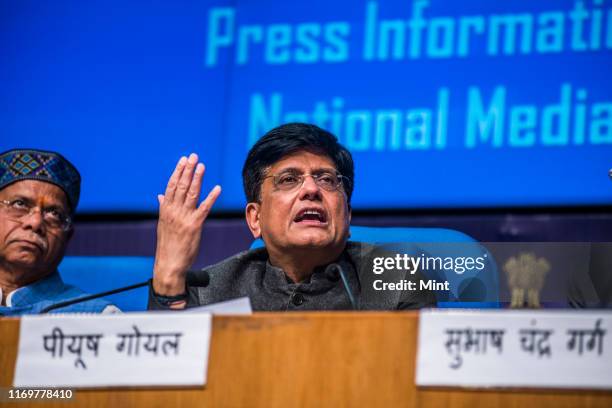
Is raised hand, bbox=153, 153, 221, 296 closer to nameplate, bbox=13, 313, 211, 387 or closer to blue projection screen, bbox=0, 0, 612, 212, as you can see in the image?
nameplate, bbox=13, 313, 211, 387

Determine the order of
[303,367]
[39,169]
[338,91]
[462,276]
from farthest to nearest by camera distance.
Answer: [338,91], [39,169], [462,276], [303,367]

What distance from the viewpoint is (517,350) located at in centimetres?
168

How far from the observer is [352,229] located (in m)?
2.93

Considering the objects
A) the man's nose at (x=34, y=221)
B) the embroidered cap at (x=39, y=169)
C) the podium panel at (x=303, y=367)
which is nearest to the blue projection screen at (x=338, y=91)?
the embroidered cap at (x=39, y=169)

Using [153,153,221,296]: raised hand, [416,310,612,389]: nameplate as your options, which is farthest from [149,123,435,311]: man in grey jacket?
[416,310,612,389]: nameplate

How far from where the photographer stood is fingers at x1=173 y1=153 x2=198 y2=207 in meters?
2.57

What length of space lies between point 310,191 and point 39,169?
0.94 m

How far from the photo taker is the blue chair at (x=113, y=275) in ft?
9.99

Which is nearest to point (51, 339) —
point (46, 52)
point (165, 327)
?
point (165, 327)

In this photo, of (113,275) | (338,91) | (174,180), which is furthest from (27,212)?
(338,91)

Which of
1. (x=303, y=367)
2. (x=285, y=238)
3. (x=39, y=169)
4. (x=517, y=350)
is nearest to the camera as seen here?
(x=517, y=350)

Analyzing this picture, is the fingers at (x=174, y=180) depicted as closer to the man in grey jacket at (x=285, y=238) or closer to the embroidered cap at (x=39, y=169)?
the man in grey jacket at (x=285, y=238)

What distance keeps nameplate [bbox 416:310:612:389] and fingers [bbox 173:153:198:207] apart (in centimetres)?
100
